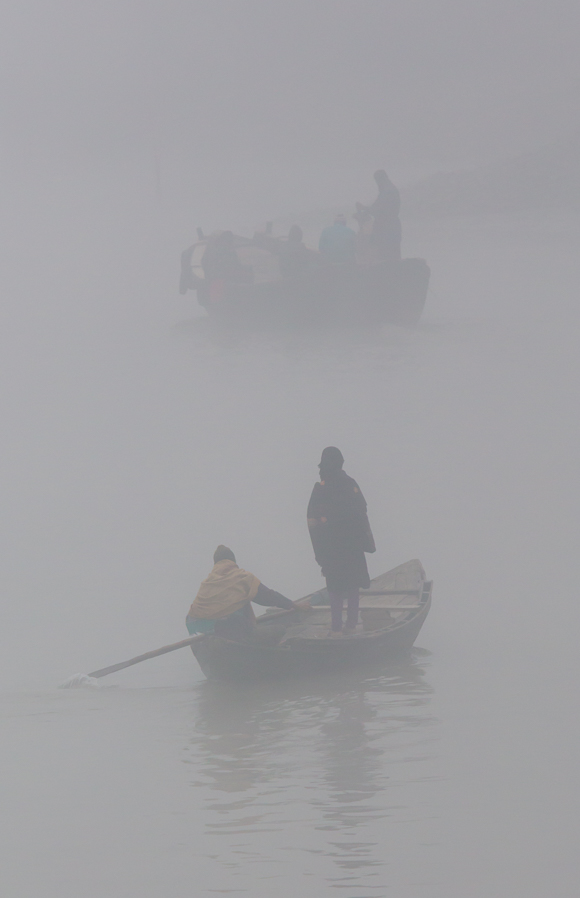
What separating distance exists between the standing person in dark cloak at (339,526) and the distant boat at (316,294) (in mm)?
7261

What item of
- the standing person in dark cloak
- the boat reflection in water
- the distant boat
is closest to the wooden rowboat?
the boat reflection in water

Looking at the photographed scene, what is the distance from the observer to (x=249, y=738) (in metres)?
4.09

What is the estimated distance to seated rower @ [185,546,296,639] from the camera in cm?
483

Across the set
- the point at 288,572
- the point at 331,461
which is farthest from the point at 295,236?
the point at 331,461

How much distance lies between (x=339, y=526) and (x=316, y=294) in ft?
25.1

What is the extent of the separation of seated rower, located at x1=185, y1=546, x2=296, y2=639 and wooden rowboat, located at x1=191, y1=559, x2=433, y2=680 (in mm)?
112

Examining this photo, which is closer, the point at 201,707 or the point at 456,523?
the point at 201,707

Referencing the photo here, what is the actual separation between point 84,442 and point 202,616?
8.06m

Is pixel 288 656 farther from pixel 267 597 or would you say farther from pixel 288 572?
pixel 288 572

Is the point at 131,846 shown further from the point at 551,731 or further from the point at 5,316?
Result: the point at 5,316

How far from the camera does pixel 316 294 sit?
1208cm

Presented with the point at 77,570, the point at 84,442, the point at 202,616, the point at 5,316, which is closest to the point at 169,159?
the point at 5,316

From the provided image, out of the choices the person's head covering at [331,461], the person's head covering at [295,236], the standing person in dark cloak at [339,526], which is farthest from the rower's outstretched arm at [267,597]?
the person's head covering at [295,236]

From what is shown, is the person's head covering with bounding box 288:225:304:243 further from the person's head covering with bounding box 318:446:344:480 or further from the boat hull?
the boat hull
